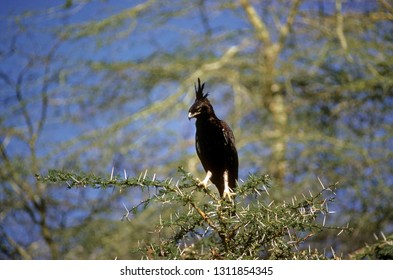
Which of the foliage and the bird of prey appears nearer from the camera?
the foliage

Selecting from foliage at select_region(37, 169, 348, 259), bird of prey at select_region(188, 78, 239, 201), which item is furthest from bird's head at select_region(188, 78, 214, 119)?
foliage at select_region(37, 169, 348, 259)

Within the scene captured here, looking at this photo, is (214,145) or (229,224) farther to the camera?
(214,145)

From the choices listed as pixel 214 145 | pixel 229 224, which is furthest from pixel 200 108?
pixel 229 224

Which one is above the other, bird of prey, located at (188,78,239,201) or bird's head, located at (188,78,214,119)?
bird's head, located at (188,78,214,119)

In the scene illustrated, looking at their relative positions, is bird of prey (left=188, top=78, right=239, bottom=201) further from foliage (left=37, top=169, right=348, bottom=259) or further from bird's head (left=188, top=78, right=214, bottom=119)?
foliage (left=37, top=169, right=348, bottom=259)

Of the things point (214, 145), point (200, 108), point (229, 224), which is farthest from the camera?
point (214, 145)

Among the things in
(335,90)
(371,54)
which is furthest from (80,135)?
(371,54)

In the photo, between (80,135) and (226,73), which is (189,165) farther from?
(226,73)

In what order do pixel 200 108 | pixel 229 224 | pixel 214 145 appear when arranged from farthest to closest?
pixel 214 145
pixel 200 108
pixel 229 224

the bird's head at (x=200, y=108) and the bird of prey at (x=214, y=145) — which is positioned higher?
the bird's head at (x=200, y=108)

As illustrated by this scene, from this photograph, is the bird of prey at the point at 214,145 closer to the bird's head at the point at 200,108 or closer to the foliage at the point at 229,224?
the bird's head at the point at 200,108

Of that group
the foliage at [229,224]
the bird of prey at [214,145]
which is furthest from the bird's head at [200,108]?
the foliage at [229,224]

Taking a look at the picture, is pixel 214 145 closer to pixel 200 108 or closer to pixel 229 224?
pixel 200 108

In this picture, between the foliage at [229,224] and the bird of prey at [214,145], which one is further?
the bird of prey at [214,145]
